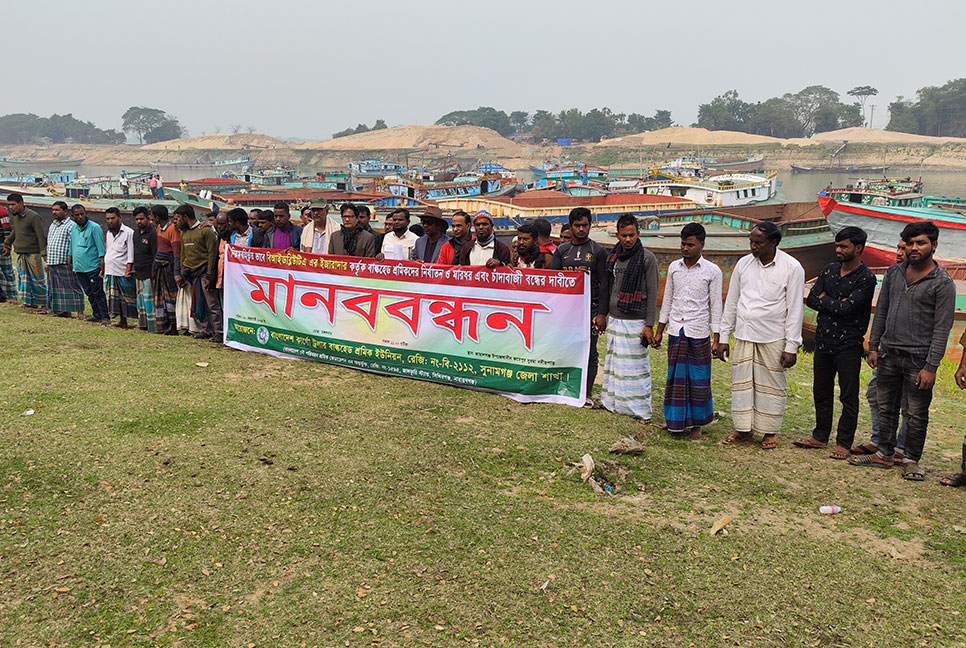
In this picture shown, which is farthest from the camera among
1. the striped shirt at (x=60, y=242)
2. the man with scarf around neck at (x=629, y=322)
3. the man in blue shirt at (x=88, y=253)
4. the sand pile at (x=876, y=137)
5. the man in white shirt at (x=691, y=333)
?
the sand pile at (x=876, y=137)

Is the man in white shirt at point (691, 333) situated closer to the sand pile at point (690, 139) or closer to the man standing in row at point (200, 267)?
the man standing in row at point (200, 267)

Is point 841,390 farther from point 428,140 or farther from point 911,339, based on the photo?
point 428,140

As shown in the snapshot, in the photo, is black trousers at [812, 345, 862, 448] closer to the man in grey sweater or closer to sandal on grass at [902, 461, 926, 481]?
the man in grey sweater

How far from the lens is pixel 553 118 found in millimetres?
142250

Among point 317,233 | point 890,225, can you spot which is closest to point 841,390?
point 317,233

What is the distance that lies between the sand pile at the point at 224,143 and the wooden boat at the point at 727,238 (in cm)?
14157

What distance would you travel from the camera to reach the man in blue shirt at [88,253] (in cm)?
852

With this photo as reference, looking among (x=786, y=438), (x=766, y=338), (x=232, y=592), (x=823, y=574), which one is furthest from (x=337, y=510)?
(x=786, y=438)

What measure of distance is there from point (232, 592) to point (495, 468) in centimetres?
183

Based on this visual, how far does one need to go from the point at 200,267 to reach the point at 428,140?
130136 mm

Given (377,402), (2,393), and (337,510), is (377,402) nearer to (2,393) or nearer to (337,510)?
(337,510)

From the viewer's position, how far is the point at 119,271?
329 inches

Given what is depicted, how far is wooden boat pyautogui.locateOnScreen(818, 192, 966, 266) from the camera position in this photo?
754 inches

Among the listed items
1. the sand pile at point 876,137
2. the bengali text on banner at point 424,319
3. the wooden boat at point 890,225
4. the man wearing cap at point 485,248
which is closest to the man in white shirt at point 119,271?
the bengali text on banner at point 424,319
